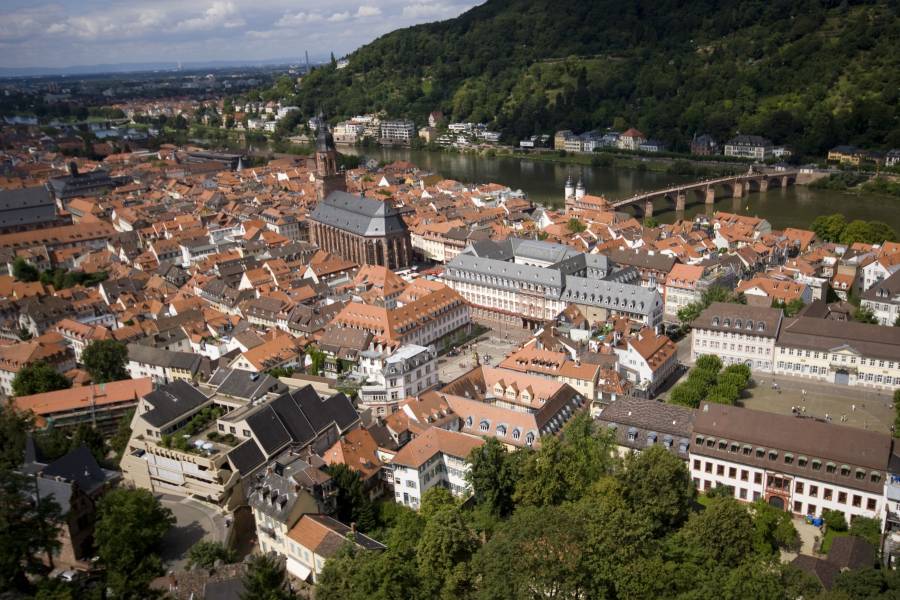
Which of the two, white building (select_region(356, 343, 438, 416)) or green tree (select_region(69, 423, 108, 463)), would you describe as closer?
green tree (select_region(69, 423, 108, 463))

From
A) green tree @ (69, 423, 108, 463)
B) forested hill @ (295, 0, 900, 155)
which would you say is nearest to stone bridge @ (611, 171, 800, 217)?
forested hill @ (295, 0, 900, 155)

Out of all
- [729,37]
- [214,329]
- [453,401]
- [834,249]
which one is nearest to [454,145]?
[729,37]

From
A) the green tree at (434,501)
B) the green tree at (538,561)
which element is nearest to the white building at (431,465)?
the green tree at (434,501)

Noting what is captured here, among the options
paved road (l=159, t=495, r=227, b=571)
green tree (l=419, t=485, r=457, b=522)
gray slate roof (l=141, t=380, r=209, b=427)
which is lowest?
paved road (l=159, t=495, r=227, b=571)

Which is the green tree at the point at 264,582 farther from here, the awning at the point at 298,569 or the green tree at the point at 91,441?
the green tree at the point at 91,441

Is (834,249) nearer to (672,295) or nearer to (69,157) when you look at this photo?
(672,295)

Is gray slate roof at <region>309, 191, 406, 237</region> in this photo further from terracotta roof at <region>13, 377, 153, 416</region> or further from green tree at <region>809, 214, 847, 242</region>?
green tree at <region>809, 214, 847, 242</region>

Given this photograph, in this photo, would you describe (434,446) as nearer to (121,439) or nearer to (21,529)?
(21,529)
